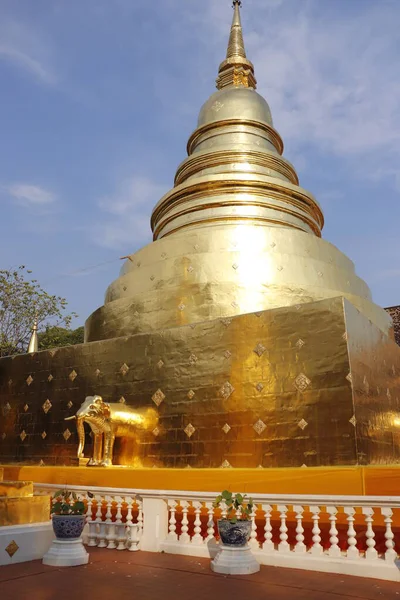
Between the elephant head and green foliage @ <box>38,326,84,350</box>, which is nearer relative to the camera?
the elephant head

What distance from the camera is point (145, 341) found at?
1002cm

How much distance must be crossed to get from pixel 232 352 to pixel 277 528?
3.21m

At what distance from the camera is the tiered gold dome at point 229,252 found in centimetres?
1072

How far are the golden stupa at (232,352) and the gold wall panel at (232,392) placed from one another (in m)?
0.02

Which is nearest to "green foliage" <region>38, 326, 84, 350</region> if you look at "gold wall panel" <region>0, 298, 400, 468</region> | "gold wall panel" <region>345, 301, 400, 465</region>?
"gold wall panel" <region>0, 298, 400, 468</region>

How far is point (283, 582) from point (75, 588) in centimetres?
179

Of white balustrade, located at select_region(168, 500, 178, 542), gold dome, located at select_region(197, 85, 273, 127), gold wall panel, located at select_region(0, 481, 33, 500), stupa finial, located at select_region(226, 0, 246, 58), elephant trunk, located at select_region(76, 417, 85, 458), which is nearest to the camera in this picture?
gold wall panel, located at select_region(0, 481, 33, 500)

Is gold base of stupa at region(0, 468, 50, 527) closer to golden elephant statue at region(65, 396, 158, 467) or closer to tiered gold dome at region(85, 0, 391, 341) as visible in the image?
golden elephant statue at region(65, 396, 158, 467)

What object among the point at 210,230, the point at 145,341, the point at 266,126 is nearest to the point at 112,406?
the point at 145,341

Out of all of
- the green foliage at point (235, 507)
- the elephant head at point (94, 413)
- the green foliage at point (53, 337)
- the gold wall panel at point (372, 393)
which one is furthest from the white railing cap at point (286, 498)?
the green foliage at point (53, 337)

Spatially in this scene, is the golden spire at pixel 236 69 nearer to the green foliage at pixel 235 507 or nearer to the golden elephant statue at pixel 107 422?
the golden elephant statue at pixel 107 422

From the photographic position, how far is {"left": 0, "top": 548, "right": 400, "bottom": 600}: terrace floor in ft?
13.6

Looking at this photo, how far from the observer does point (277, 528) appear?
21.4 ft

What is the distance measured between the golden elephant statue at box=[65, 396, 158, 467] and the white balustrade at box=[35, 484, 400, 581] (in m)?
1.96
